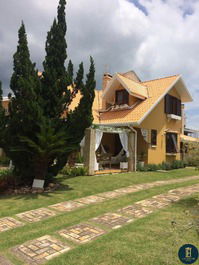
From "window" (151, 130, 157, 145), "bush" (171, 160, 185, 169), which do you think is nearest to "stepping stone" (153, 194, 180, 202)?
"window" (151, 130, 157, 145)

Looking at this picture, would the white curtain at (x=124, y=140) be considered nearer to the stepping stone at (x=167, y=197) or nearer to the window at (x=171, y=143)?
the window at (x=171, y=143)

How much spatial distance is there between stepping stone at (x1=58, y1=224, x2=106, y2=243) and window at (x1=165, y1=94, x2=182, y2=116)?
15471mm

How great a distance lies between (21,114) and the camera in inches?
332

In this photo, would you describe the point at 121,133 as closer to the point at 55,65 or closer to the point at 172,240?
the point at 55,65

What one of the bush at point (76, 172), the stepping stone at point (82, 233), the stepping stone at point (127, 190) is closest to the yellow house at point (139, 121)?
the bush at point (76, 172)

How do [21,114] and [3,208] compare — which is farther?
[21,114]

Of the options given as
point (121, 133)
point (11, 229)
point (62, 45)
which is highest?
point (62, 45)

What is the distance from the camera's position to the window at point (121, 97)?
58.8ft

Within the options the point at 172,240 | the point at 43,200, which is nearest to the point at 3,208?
the point at 43,200

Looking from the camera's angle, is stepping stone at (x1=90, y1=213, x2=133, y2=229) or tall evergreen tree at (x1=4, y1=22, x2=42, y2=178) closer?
stepping stone at (x1=90, y1=213, x2=133, y2=229)

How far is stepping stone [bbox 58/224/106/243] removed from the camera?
4336 mm

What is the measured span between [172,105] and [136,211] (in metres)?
15.2

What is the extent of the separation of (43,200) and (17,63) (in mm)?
5523

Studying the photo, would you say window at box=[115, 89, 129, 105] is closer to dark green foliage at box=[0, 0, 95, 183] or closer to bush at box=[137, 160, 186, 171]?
bush at box=[137, 160, 186, 171]
